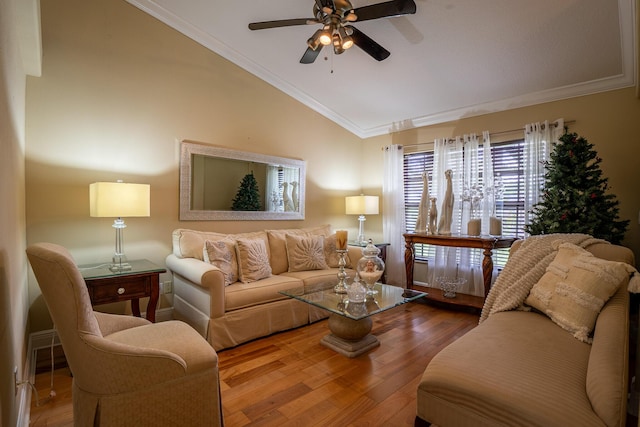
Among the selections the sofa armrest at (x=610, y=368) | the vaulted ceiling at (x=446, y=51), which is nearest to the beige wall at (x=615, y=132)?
the vaulted ceiling at (x=446, y=51)

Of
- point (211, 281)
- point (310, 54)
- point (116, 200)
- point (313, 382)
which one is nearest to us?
point (313, 382)

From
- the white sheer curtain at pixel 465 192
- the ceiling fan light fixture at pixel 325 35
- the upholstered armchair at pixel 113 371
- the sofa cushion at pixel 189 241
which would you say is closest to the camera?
the upholstered armchair at pixel 113 371

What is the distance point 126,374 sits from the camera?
4.23 feet

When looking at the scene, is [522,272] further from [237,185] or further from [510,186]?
[237,185]

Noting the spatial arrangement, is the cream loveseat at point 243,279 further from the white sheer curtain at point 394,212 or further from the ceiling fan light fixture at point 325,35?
the ceiling fan light fixture at point 325,35

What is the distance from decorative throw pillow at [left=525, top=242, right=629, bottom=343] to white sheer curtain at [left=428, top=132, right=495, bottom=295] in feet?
6.08

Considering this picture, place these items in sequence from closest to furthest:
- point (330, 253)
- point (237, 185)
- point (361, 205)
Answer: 1. point (237, 185)
2. point (330, 253)
3. point (361, 205)

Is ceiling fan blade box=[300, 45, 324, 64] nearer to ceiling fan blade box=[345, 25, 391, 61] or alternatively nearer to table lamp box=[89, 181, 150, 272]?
ceiling fan blade box=[345, 25, 391, 61]

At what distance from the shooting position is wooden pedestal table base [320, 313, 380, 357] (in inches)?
97.8

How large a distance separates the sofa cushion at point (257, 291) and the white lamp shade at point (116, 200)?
3.20ft

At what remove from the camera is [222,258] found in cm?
285

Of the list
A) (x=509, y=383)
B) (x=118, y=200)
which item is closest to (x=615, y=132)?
(x=509, y=383)

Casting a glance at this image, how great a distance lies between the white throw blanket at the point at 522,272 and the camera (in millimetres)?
2037

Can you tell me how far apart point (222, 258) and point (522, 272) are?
2386mm
